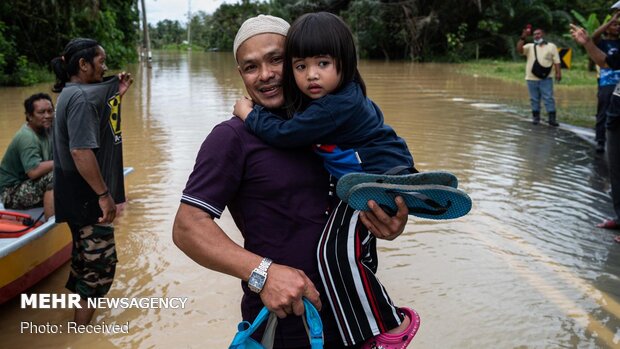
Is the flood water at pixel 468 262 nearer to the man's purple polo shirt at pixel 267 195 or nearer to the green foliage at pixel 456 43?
the man's purple polo shirt at pixel 267 195

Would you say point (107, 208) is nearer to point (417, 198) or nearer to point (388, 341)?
point (388, 341)

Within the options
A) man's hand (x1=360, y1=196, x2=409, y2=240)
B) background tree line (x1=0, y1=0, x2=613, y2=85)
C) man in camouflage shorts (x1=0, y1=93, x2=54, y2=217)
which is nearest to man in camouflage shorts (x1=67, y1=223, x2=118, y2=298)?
man in camouflage shorts (x1=0, y1=93, x2=54, y2=217)

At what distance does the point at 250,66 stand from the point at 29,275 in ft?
10.3

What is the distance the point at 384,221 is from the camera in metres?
1.76

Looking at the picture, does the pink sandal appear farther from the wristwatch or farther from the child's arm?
the child's arm

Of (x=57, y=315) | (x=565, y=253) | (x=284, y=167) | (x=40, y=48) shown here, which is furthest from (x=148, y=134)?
(x=40, y=48)

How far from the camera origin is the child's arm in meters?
1.70

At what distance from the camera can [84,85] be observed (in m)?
3.59

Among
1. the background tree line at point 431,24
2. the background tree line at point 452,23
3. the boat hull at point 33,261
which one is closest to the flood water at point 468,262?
the boat hull at point 33,261

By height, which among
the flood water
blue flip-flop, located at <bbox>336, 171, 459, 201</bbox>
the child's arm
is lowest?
the flood water

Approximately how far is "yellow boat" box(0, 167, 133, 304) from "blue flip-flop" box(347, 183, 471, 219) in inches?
113

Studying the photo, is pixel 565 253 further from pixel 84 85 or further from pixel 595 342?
pixel 84 85

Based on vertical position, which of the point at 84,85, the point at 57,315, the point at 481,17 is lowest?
the point at 57,315

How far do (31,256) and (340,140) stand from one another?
3186mm
